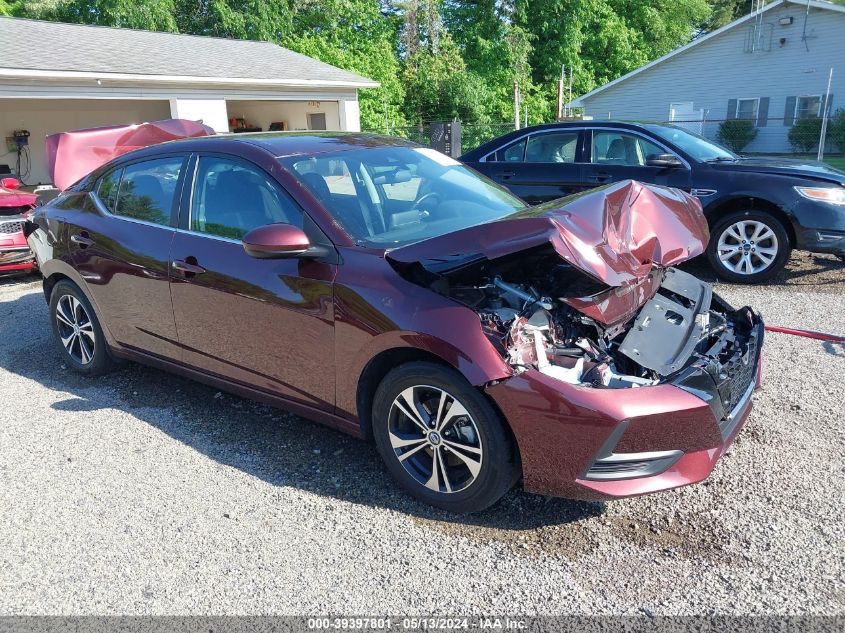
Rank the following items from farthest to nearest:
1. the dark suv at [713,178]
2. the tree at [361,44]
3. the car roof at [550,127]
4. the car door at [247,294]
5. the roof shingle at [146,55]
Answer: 1. the tree at [361,44]
2. the roof shingle at [146,55]
3. the car roof at [550,127]
4. the dark suv at [713,178]
5. the car door at [247,294]

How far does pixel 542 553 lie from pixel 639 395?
2.62ft

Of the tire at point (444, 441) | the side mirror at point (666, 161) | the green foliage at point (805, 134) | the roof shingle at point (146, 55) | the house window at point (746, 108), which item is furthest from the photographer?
the house window at point (746, 108)

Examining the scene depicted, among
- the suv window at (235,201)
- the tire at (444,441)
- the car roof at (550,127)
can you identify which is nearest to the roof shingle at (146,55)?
the car roof at (550,127)

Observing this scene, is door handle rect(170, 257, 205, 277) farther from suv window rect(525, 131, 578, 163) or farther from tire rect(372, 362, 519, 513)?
suv window rect(525, 131, 578, 163)

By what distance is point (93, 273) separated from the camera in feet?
14.9

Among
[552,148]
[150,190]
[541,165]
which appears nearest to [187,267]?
[150,190]

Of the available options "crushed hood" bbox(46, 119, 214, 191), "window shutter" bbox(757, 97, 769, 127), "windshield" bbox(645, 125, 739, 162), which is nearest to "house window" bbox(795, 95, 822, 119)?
"window shutter" bbox(757, 97, 769, 127)

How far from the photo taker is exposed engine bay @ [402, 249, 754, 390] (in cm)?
281

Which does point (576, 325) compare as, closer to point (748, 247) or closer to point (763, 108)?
point (748, 247)

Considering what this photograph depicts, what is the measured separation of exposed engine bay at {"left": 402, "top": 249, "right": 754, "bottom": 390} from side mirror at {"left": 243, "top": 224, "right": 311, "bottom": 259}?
64cm

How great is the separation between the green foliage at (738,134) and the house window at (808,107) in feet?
5.91

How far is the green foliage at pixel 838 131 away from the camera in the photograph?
2230 centimetres

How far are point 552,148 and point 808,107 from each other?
72.1ft

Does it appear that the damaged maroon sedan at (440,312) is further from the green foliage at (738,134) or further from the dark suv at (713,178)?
the green foliage at (738,134)
